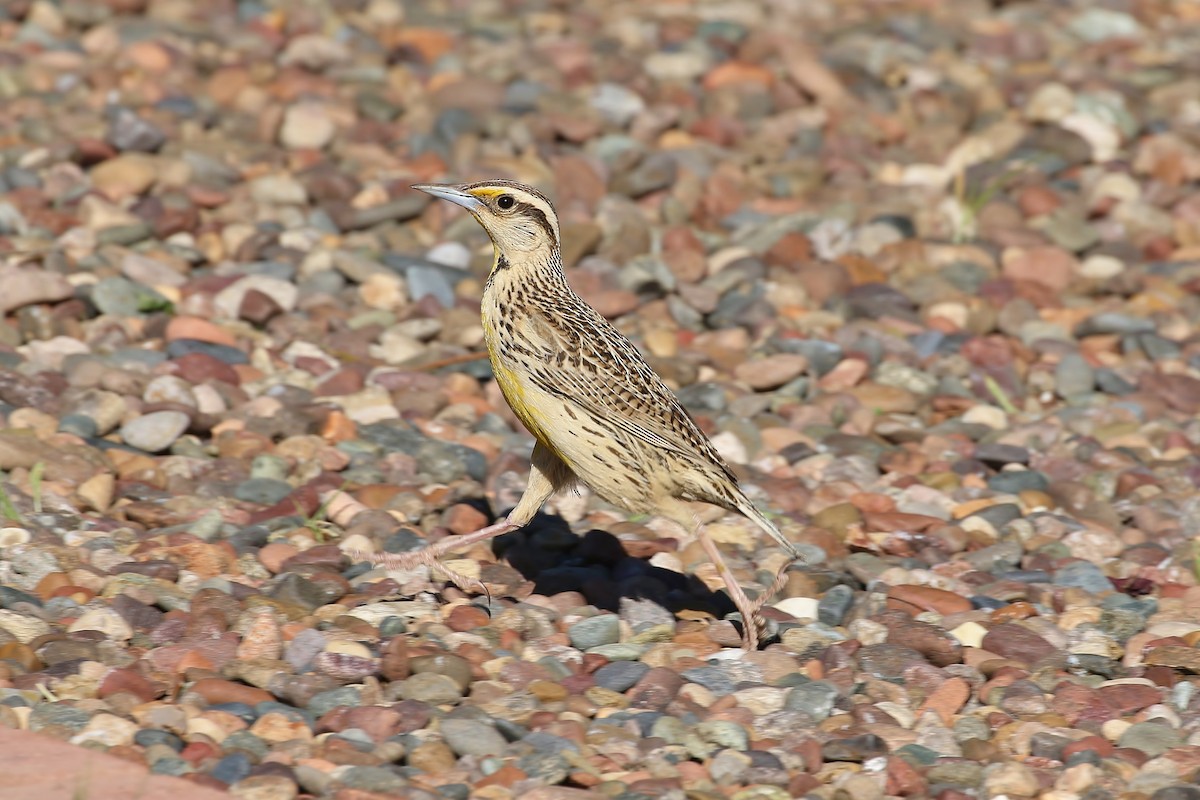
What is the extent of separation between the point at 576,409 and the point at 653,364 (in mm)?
2595

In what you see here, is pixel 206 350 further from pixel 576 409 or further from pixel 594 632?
pixel 594 632

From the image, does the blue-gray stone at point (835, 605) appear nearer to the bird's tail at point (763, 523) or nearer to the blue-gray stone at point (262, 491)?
the bird's tail at point (763, 523)

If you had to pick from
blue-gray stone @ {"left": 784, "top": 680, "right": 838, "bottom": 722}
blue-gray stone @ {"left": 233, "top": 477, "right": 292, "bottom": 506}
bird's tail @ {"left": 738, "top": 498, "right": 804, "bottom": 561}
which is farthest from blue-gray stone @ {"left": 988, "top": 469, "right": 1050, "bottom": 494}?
blue-gray stone @ {"left": 233, "top": 477, "right": 292, "bottom": 506}

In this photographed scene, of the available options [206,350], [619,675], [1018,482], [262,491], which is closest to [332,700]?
[619,675]

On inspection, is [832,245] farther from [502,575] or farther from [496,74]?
[502,575]

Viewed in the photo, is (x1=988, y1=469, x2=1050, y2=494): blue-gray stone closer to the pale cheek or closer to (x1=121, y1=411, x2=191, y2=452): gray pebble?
the pale cheek

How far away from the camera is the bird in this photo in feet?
22.5

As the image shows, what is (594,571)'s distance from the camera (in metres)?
7.51

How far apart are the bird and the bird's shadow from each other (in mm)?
307

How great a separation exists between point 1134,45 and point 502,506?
871 cm

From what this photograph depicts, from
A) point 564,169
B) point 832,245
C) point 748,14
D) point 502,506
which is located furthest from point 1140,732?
point 748,14

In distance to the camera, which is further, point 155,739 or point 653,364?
point 653,364

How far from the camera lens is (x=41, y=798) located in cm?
502

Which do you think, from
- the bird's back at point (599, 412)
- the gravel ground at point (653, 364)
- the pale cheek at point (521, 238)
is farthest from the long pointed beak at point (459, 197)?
the gravel ground at point (653, 364)
